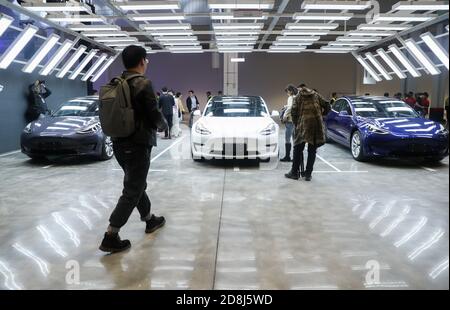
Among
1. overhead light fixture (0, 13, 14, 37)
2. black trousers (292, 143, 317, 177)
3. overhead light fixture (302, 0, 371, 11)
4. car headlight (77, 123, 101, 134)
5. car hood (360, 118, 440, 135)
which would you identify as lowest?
black trousers (292, 143, 317, 177)

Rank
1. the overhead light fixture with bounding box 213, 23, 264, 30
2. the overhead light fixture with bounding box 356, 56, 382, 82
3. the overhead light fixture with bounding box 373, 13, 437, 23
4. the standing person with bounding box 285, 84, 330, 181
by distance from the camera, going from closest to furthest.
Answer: the standing person with bounding box 285, 84, 330, 181, the overhead light fixture with bounding box 373, 13, 437, 23, the overhead light fixture with bounding box 213, 23, 264, 30, the overhead light fixture with bounding box 356, 56, 382, 82

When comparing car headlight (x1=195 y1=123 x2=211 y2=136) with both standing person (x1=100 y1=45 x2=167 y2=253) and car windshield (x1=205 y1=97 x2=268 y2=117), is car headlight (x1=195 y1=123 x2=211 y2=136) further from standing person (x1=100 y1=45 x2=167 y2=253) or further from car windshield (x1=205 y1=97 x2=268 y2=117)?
standing person (x1=100 y1=45 x2=167 y2=253)

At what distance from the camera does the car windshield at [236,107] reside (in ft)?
23.7

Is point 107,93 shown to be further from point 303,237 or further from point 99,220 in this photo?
point 303,237

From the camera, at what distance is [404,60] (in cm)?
1178

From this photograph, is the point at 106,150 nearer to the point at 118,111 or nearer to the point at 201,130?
the point at 201,130

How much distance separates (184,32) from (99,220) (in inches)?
291

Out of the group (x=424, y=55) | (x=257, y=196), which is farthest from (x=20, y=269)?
(x=424, y=55)

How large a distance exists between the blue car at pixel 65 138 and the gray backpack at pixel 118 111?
4.27m

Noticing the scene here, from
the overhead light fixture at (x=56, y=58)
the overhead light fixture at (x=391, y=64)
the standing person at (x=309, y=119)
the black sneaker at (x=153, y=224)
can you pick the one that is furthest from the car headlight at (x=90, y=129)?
the overhead light fixture at (x=391, y=64)

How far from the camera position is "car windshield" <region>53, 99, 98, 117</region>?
7.58m

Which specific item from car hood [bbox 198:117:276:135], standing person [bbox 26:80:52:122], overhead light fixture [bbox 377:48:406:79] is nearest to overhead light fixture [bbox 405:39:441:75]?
overhead light fixture [bbox 377:48:406:79]

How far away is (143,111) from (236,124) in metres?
3.76

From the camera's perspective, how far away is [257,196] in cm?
475
